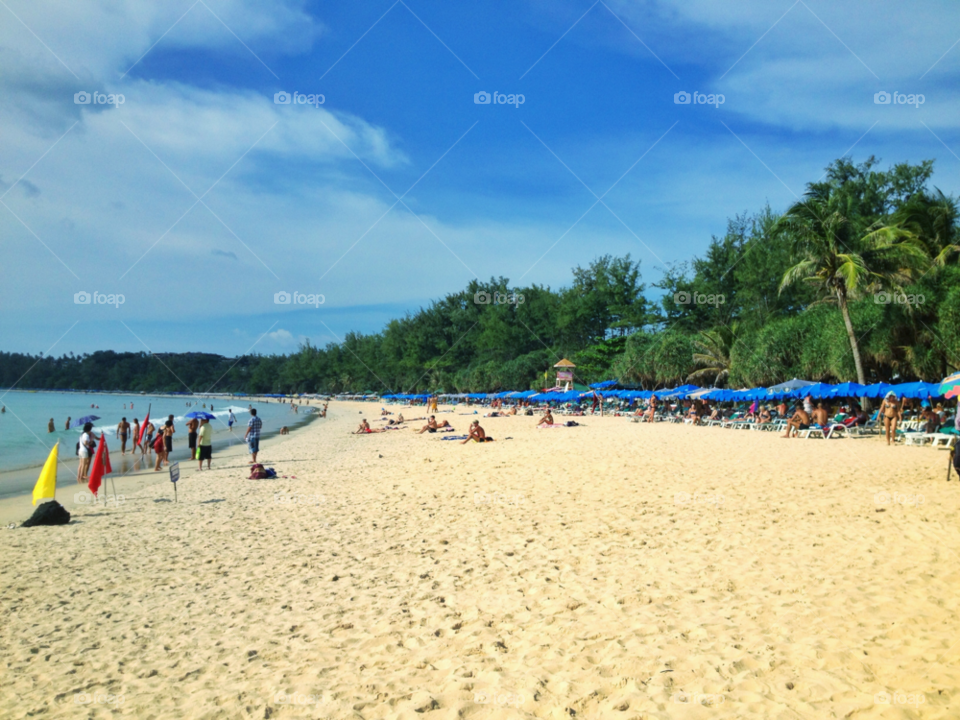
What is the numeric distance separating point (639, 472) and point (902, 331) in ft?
68.1

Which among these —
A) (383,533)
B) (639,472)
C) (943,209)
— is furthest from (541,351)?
(383,533)

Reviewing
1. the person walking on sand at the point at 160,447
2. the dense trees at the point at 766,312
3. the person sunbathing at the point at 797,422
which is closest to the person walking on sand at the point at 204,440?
the person walking on sand at the point at 160,447

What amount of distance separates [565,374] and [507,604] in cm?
4029

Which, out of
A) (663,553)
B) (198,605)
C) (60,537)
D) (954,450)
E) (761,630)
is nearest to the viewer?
(761,630)

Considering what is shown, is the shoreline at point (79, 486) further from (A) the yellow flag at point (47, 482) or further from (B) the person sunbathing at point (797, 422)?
(B) the person sunbathing at point (797, 422)

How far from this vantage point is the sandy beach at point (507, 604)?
3.83 m

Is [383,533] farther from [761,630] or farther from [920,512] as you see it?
[920,512]

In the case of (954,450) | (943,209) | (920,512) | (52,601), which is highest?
(943,209)

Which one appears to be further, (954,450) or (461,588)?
(954,450)

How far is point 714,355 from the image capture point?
39844mm

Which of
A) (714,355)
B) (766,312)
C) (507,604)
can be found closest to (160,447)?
(507,604)

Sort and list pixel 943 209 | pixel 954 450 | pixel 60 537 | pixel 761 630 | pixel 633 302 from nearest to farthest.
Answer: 1. pixel 761 630
2. pixel 60 537
3. pixel 954 450
4. pixel 943 209
5. pixel 633 302

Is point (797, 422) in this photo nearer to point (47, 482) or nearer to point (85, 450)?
point (47, 482)

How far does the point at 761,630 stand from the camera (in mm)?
4555
